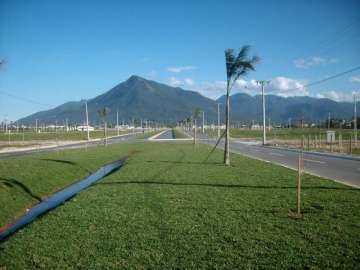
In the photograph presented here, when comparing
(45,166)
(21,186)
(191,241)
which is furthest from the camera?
(45,166)

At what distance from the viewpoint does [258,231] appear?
856 cm

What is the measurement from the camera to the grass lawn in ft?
23.0

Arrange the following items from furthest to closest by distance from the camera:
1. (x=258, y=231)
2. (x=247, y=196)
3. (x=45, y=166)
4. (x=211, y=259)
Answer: (x=45, y=166) < (x=247, y=196) < (x=258, y=231) < (x=211, y=259)

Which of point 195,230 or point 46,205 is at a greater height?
point 195,230

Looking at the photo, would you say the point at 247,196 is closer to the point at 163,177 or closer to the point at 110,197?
the point at 110,197

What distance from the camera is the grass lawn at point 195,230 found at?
7.02 m

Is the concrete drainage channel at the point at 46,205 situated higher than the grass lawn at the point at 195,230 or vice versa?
the grass lawn at the point at 195,230

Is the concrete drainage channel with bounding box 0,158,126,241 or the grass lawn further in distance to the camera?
the concrete drainage channel with bounding box 0,158,126,241

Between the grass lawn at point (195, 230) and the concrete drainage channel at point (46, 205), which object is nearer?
the grass lawn at point (195, 230)

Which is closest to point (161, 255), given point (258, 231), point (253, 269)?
point (253, 269)

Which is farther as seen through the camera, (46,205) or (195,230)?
(46,205)

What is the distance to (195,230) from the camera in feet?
28.8

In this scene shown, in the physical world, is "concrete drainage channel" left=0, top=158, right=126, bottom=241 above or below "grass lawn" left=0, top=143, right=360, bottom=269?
below

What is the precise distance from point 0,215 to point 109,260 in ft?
23.9
